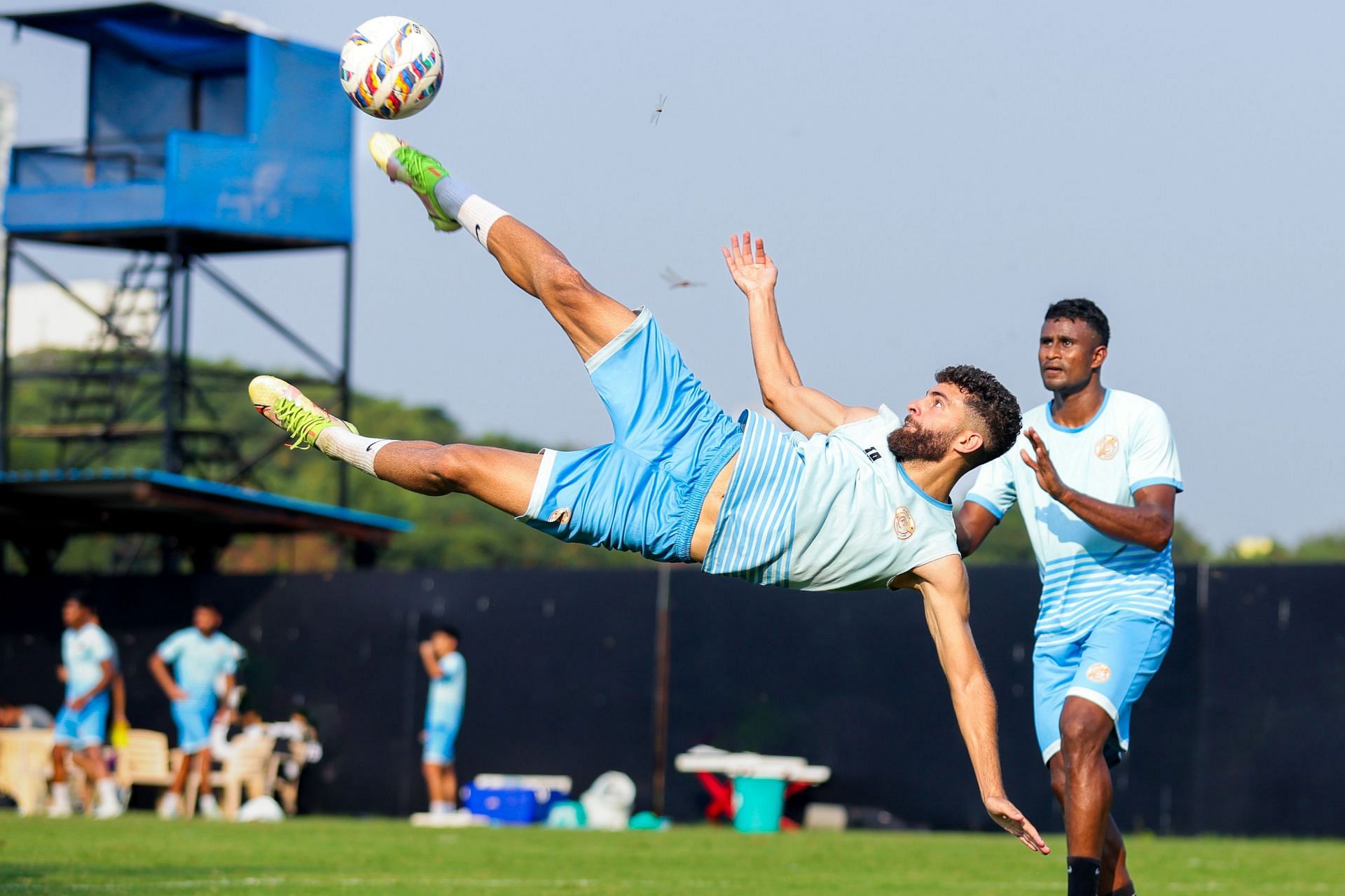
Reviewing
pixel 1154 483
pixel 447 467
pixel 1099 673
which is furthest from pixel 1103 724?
pixel 447 467

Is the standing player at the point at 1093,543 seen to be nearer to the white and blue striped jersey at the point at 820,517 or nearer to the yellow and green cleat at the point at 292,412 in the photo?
the white and blue striped jersey at the point at 820,517

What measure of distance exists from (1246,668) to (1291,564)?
104 centimetres

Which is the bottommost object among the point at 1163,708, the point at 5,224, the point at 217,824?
the point at 217,824

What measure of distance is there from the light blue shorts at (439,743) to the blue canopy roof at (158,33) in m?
13.0

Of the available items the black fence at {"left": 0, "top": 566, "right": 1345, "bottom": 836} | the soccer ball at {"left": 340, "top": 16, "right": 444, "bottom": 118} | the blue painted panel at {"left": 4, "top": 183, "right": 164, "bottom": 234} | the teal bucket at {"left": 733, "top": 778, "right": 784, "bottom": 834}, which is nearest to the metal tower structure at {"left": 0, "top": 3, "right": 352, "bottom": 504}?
the blue painted panel at {"left": 4, "top": 183, "right": 164, "bottom": 234}

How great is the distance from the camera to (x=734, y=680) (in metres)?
18.2

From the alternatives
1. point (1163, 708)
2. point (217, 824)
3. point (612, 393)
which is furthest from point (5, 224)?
point (612, 393)

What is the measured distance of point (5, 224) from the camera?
2658 cm

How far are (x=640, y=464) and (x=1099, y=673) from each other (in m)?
2.13

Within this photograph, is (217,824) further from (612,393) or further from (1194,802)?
(612,393)

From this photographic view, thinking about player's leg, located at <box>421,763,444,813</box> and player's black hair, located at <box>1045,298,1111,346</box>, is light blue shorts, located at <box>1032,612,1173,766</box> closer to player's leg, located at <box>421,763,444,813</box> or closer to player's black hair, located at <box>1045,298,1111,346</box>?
player's black hair, located at <box>1045,298,1111,346</box>

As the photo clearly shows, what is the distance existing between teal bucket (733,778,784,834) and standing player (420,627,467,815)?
299 cm

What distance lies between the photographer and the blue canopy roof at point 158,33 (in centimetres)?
2623

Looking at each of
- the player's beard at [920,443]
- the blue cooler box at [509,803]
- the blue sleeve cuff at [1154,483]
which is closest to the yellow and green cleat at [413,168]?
the player's beard at [920,443]
